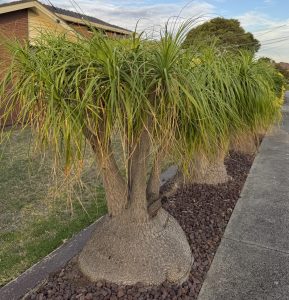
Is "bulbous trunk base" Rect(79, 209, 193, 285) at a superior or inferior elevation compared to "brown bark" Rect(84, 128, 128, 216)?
inferior

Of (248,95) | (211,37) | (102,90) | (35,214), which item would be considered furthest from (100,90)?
(248,95)

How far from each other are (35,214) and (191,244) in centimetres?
183

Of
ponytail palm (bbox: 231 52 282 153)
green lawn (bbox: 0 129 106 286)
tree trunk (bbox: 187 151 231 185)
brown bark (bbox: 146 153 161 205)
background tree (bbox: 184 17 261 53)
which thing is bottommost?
green lawn (bbox: 0 129 106 286)

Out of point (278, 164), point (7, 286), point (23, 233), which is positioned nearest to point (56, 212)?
point (23, 233)

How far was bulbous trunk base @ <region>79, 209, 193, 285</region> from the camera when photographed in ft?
7.79

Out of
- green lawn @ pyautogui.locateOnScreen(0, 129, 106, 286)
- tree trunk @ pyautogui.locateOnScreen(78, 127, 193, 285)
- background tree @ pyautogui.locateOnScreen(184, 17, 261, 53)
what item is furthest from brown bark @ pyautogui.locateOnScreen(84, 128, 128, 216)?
background tree @ pyautogui.locateOnScreen(184, 17, 261, 53)

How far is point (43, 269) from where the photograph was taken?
2.61m

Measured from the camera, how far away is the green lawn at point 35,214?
2781 millimetres

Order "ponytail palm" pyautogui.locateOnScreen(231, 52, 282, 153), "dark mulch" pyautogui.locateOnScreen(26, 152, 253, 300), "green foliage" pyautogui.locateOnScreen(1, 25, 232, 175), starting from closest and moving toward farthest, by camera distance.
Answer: "green foliage" pyautogui.locateOnScreen(1, 25, 232, 175) → "dark mulch" pyautogui.locateOnScreen(26, 152, 253, 300) → "ponytail palm" pyautogui.locateOnScreen(231, 52, 282, 153)

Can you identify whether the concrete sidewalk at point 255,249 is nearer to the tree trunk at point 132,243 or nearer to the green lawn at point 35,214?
the tree trunk at point 132,243

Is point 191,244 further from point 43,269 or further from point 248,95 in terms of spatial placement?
point 248,95

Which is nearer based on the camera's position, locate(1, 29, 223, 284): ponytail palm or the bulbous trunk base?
locate(1, 29, 223, 284): ponytail palm

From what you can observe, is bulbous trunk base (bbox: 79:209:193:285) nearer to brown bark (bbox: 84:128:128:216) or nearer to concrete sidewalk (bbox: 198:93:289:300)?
brown bark (bbox: 84:128:128:216)

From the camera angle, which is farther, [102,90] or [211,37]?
[211,37]
